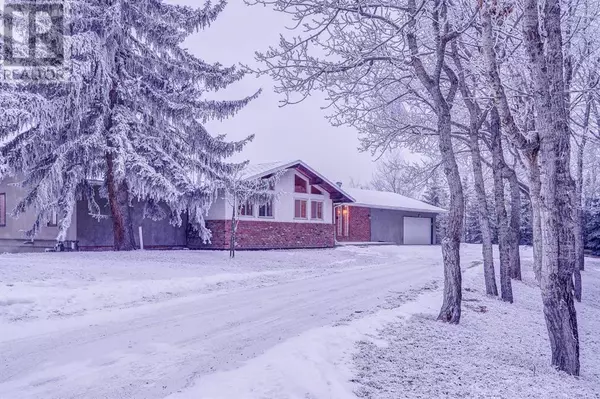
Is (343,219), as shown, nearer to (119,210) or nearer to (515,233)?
(515,233)

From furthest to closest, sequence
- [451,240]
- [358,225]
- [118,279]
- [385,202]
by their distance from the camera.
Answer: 1. [385,202]
2. [358,225]
3. [118,279]
4. [451,240]

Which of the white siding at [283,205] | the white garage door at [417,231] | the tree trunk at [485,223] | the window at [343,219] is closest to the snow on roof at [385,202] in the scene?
the window at [343,219]

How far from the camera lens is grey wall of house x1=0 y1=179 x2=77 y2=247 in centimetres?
1988

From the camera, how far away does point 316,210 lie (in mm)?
27016

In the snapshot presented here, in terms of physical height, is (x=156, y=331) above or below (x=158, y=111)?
below

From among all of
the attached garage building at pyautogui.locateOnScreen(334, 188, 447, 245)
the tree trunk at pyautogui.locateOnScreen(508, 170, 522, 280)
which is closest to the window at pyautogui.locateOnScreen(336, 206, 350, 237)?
the attached garage building at pyautogui.locateOnScreen(334, 188, 447, 245)

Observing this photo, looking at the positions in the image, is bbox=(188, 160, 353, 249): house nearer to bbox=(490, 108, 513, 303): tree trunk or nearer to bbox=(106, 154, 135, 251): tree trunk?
bbox=(106, 154, 135, 251): tree trunk

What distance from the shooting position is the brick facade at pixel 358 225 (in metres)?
32.8

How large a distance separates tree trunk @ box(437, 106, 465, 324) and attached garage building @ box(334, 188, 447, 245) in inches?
868

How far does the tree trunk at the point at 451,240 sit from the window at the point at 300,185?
697 inches

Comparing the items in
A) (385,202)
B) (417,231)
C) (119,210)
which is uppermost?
(385,202)

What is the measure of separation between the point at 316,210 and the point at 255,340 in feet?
68.8

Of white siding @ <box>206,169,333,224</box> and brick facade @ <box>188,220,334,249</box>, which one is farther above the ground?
white siding @ <box>206,169,333,224</box>

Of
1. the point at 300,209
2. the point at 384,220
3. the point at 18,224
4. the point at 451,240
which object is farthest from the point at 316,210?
the point at 451,240
